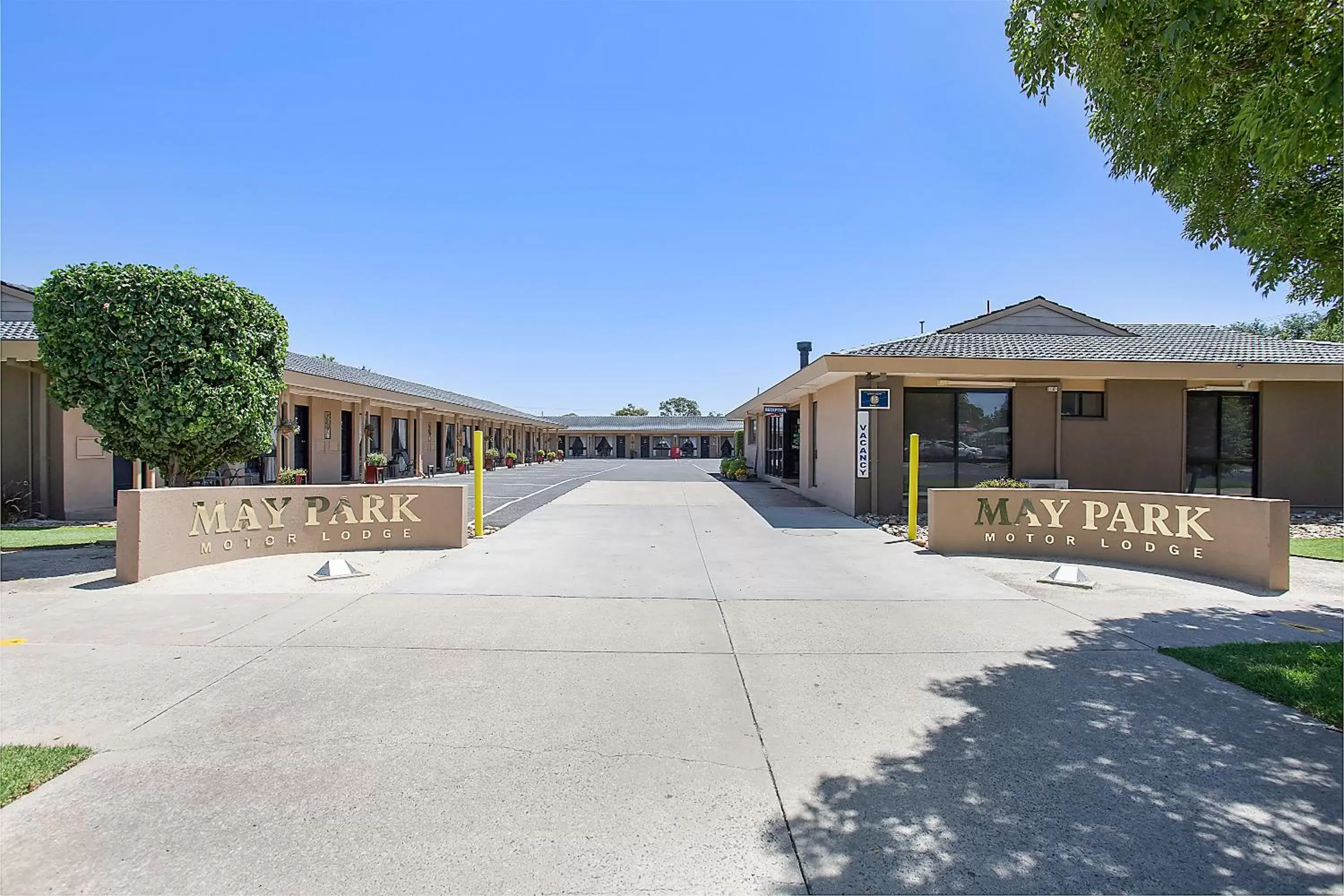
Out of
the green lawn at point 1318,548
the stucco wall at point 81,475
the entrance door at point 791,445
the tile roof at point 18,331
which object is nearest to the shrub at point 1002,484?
the green lawn at point 1318,548

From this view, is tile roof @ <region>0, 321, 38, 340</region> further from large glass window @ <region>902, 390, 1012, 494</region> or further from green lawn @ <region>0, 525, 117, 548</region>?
large glass window @ <region>902, 390, 1012, 494</region>

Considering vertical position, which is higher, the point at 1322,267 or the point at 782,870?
the point at 1322,267

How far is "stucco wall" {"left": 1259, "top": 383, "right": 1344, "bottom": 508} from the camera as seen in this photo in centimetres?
1570

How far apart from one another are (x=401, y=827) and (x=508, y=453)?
125 ft

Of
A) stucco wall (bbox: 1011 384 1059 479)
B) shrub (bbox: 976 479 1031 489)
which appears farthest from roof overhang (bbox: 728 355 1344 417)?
shrub (bbox: 976 479 1031 489)

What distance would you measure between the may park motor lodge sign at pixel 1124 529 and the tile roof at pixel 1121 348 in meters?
4.31

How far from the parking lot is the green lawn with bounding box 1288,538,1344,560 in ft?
44.0

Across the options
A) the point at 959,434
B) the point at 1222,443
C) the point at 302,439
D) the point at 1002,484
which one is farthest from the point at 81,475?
the point at 1222,443

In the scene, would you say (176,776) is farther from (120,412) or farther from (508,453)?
(508,453)

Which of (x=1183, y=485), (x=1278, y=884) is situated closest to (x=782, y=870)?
(x=1278, y=884)

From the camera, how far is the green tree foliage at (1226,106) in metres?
3.62

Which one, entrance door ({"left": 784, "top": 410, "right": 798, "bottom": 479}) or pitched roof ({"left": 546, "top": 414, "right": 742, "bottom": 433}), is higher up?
pitched roof ({"left": 546, "top": 414, "right": 742, "bottom": 433})

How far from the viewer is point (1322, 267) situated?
18.0 feet

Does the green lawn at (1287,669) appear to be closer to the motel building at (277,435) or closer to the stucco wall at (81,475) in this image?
the motel building at (277,435)
